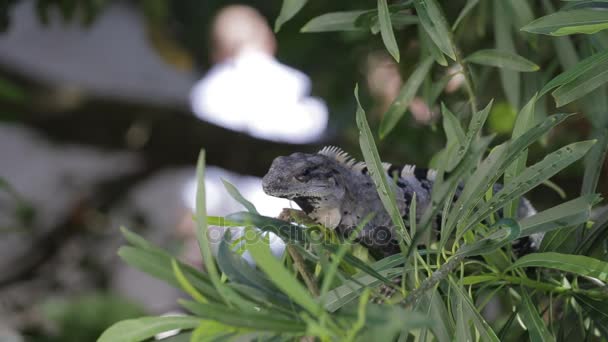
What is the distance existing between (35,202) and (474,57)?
2.13 metres

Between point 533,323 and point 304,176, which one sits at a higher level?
point 304,176

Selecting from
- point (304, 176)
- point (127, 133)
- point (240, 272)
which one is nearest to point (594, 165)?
point (304, 176)

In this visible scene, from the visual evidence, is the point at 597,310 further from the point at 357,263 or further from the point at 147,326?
the point at 147,326

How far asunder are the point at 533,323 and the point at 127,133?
206 centimetres

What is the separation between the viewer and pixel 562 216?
1.86 ft

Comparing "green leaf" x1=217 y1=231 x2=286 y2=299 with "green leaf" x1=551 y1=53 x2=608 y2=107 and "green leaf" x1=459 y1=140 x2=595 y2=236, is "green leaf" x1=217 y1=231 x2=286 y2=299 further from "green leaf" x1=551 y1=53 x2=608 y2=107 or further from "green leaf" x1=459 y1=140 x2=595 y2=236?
"green leaf" x1=551 y1=53 x2=608 y2=107

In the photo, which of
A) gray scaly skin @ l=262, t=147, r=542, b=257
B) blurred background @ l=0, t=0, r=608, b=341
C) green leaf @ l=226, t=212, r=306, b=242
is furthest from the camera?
blurred background @ l=0, t=0, r=608, b=341

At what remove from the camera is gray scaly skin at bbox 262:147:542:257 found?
0.72 m

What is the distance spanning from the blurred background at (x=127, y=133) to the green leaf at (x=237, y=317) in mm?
1061

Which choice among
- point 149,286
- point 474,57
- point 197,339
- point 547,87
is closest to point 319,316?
point 197,339

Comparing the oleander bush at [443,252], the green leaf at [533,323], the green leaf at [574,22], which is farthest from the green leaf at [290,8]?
the green leaf at [533,323]

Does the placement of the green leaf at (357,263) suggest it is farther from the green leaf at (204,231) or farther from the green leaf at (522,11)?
the green leaf at (522,11)

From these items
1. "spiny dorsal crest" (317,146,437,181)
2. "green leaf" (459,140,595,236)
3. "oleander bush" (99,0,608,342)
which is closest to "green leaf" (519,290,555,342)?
"oleander bush" (99,0,608,342)

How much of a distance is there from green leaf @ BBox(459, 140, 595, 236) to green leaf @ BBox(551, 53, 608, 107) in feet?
0.25
